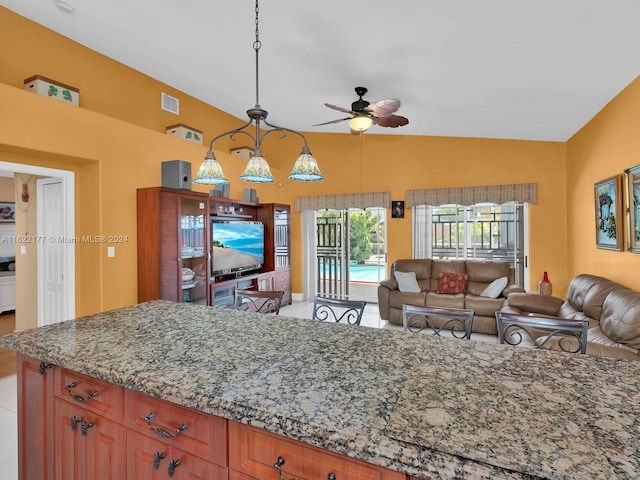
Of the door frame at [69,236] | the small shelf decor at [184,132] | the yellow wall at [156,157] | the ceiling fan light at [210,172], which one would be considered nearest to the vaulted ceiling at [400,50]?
the yellow wall at [156,157]

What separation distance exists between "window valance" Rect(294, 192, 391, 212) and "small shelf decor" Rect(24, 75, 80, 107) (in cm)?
382

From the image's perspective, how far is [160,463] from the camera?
1.10m

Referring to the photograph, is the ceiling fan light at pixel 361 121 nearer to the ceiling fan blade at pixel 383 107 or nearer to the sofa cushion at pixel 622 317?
the ceiling fan blade at pixel 383 107

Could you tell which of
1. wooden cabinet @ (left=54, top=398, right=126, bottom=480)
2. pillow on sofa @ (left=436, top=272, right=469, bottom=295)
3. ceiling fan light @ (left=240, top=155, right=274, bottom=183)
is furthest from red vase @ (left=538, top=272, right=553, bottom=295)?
wooden cabinet @ (left=54, top=398, right=126, bottom=480)

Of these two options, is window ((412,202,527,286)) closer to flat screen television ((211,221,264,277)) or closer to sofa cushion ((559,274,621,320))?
sofa cushion ((559,274,621,320))

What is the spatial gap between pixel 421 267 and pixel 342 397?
465 centimetres

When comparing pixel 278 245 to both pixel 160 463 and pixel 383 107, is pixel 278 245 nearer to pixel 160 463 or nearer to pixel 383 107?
pixel 383 107

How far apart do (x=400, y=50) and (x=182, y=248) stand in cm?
310

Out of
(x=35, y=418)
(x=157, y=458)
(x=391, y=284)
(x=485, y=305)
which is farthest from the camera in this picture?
(x=391, y=284)

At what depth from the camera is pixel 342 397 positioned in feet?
3.10

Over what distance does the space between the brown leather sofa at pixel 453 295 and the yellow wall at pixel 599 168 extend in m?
0.93

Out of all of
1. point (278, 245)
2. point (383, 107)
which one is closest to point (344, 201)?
point (278, 245)

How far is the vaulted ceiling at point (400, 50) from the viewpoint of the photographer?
231 cm

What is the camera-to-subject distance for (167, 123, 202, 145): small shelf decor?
462cm
